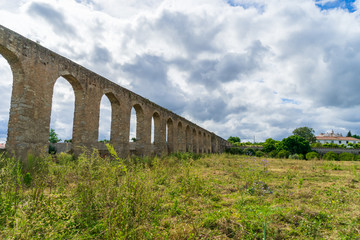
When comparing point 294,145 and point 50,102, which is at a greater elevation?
point 50,102

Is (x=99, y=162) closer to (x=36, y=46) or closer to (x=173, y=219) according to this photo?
(x=173, y=219)

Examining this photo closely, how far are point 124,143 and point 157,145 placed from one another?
468 cm

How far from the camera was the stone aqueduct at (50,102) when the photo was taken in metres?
6.62

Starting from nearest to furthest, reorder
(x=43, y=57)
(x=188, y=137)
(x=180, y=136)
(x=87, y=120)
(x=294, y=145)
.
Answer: (x=43, y=57), (x=87, y=120), (x=180, y=136), (x=188, y=137), (x=294, y=145)

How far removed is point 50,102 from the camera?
7.67 meters

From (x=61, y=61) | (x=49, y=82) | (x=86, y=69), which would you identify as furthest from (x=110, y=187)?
(x=86, y=69)

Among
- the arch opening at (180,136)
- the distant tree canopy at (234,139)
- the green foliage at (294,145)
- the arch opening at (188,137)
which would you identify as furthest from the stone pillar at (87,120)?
the distant tree canopy at (234,139)

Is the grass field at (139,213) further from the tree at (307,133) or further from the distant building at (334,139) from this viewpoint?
the distant building at (334,139)

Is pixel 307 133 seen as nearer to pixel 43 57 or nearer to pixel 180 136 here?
pixel 180 136

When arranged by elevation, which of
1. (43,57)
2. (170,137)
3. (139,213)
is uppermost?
(43,57)

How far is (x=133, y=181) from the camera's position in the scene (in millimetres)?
3086

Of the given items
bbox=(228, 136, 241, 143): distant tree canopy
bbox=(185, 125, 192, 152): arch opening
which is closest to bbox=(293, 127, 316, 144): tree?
bbox=(228, 136, 241, 143): distant tree canopy

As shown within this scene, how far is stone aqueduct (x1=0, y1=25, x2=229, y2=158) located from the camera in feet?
21.7

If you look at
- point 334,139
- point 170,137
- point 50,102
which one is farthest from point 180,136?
point 334,139
